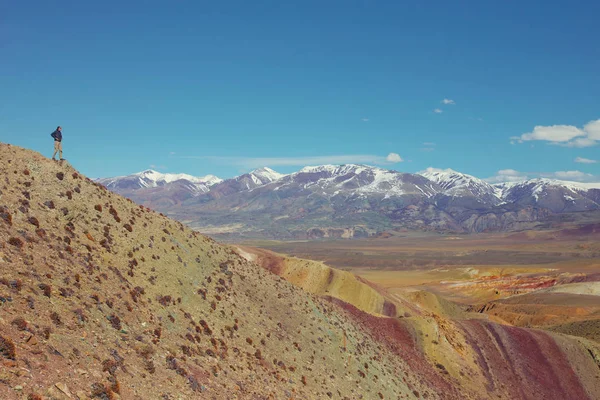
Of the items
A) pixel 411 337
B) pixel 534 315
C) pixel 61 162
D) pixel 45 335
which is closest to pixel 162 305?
pixel 45 335

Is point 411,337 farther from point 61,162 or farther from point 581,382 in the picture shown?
point 61,162

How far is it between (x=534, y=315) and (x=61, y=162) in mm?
84328

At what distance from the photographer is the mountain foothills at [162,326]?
1462cm

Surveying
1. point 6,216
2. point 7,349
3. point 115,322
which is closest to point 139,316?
point 115,322

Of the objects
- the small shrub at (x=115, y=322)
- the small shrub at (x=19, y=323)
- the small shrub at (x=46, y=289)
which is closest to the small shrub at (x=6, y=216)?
the small shrub at (x=46, y=289)

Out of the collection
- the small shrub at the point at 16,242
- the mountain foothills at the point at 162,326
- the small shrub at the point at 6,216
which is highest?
the small shrub at the point at 6,216

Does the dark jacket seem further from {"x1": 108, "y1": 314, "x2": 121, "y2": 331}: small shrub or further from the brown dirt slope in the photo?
{"x1": 108, "y1": 314, "x2": 121, "y2": 331}: small shrub

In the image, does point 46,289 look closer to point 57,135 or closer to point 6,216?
point 6,216

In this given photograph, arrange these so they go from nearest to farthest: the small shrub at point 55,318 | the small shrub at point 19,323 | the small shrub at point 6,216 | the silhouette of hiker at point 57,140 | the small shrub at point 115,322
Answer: the small shrub at point 19,323
the small shrub at point 55,318
the small shrub at point 115,322
the small shrub at point 6,216
the silhouette of hiker at point 57,140

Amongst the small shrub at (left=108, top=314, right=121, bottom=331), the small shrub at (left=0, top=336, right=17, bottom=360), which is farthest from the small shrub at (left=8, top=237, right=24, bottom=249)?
the small shrub at (left=0, top=336, right=17, bottom=360)

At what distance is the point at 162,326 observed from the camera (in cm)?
2080

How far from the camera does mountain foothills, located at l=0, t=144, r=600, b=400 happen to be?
14.6 meters

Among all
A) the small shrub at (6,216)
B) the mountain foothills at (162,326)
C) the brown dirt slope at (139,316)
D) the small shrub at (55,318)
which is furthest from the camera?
the small shrub at (6,216)

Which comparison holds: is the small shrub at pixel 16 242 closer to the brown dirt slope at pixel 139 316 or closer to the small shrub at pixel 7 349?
the brown dirt slope at pixel 139 316
